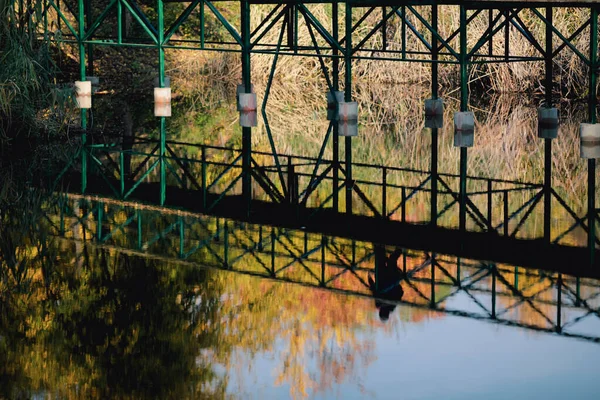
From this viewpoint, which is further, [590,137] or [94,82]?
[94,82]

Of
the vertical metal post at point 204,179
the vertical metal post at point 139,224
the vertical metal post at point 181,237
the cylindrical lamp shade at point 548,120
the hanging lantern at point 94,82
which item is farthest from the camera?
the hanging lantern at point 94,82

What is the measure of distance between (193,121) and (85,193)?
798 centimetres

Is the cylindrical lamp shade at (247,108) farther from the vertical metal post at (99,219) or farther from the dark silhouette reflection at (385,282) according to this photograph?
the dark silhouette reflection at (385,282)

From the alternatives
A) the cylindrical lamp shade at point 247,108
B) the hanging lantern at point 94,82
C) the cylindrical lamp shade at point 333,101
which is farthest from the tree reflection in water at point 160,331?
the hanging lantern at point 94,82

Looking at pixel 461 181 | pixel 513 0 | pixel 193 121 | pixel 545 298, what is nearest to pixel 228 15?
pixel 193 121

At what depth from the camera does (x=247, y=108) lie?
22719mm

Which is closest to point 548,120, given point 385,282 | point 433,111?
point 433,111

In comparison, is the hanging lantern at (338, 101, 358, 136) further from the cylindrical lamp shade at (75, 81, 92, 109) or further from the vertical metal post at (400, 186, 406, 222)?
the vertical metal post at (400, 186, 406, 222)

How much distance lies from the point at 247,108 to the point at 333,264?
11.9 metres

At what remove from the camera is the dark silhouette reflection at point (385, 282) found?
960 cm

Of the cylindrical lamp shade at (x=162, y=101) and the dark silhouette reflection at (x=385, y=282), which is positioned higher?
the cylindrical lamp shade at (x=162, y=101)

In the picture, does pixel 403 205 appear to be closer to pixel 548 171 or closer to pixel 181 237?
pixel 181 237

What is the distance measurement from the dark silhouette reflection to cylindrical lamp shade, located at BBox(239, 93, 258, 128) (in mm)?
10849

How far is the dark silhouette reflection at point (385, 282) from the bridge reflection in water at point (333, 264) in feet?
0.05
